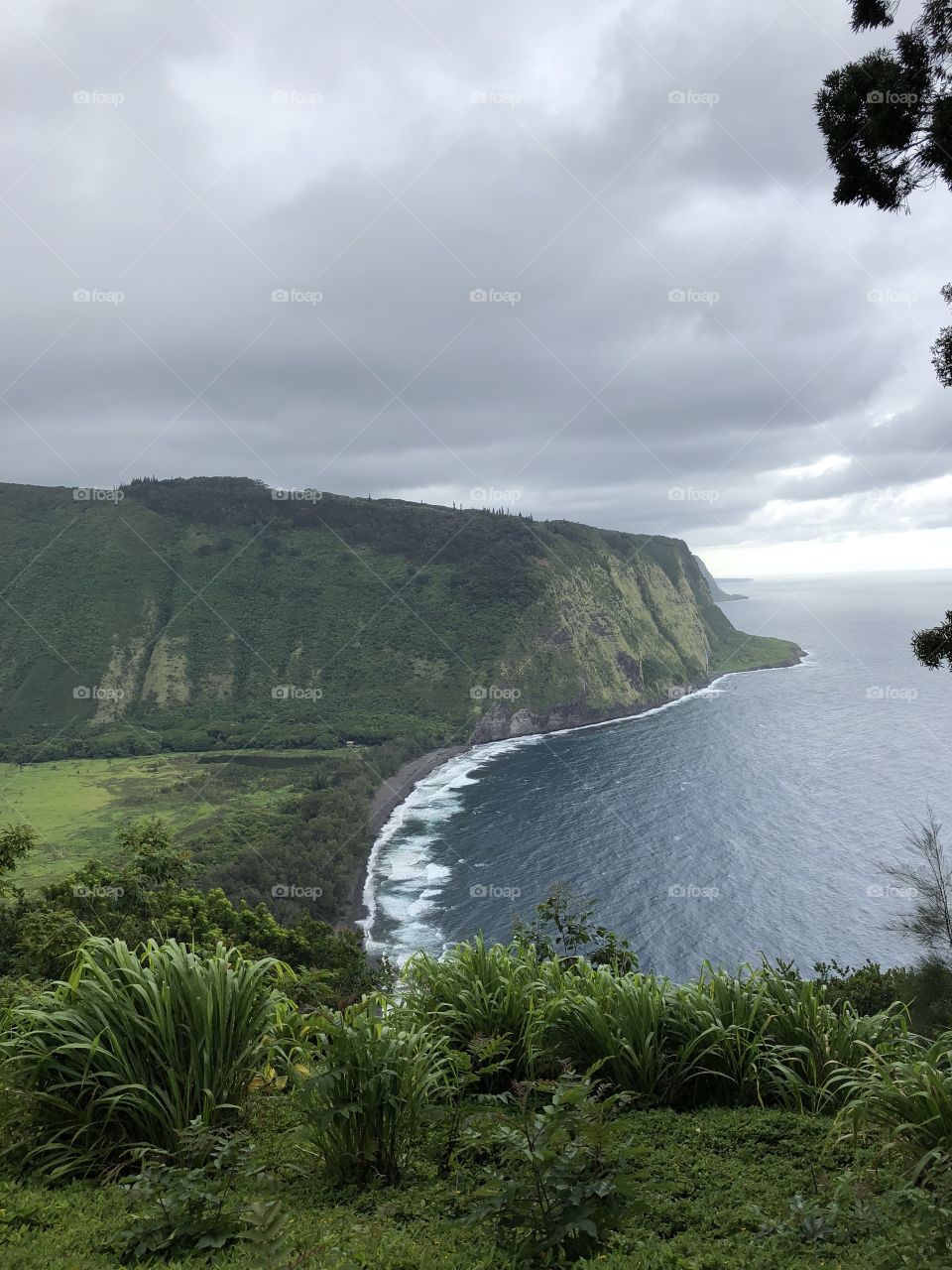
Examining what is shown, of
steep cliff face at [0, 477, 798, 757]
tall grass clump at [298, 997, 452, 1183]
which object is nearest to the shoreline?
steep cliff face at [0, 477, 798, 757]

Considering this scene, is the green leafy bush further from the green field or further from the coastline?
the green field

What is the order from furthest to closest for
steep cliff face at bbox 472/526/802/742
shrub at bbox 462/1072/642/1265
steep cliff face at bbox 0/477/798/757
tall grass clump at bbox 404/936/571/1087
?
1. steep cliff face at bbox 0/477/798/757
2. steep cliff face at bbox 472/526/802/742
3. tall grass clump at bbox 404/936/571/1087
4. shrub at bbox 462/1072/642/1265

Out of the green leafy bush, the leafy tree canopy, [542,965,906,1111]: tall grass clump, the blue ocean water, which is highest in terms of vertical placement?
the leafy tree canopy

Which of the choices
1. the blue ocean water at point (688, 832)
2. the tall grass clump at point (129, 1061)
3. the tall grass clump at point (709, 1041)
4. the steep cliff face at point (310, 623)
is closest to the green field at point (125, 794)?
the steep cliff face at point (310, 623)

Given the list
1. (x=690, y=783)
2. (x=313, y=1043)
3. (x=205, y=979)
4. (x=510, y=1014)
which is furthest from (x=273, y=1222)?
(x=690, y=783)

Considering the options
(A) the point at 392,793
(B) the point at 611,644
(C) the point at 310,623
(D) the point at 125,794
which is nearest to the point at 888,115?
(A) the point at 392,793

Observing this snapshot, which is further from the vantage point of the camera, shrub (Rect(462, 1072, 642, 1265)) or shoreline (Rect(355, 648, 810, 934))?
shoreline (Rect(355, 648, 810, 934))
